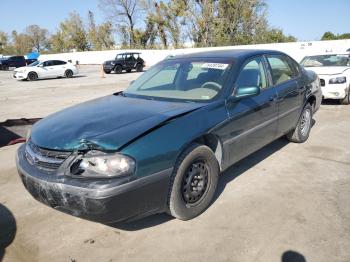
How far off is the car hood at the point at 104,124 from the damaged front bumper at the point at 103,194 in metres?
0.28

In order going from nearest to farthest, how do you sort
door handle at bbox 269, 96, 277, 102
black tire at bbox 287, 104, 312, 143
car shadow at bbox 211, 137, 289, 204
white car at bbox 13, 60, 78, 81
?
car shadow at bbox 211, 137, 289, 204
door handle at bbox 269, 96, 277, 102
black tire at bbox 287, 104, 312, 143
white car at bbox 13, 60, 78, 81

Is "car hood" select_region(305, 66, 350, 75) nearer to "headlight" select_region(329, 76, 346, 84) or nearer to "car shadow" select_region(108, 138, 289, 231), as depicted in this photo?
"headlight" select_region(329, 76, 346, 84)

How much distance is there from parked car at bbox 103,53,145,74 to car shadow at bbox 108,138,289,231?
2265 centimetres

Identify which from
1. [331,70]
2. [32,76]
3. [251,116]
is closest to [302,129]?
[251,116]

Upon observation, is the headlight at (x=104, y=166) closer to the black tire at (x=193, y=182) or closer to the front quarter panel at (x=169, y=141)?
the front quarter panel at (x=169, y=141)

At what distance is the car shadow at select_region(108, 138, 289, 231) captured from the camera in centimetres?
344

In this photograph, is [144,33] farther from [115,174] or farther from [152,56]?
[115,174]

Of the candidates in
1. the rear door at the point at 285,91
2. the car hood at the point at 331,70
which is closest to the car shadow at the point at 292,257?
the rear door at the point at 285,91

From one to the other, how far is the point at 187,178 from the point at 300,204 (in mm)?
1347

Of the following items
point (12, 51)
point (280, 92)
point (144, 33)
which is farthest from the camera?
point (12, 51)

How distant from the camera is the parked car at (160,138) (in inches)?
110

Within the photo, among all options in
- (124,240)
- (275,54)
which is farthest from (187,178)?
(275,54)

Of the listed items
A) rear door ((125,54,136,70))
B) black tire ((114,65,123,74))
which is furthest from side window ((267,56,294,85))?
rear door ((125,54,136,70))

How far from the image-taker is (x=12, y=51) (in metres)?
91.7
